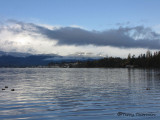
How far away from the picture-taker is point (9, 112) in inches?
782

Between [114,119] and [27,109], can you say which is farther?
[27,109]

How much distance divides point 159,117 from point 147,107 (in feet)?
14.0

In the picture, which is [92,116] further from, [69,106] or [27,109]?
[27,109]

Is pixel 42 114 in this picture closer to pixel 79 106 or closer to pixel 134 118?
pixel 79 106

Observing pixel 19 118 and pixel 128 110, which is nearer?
pixel 19 118

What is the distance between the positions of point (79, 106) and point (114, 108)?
3743 mm

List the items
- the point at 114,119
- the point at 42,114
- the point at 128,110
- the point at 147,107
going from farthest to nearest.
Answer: the point at 147,107 < the point at 128,110 < the point at 42,114 < the point at 114,119

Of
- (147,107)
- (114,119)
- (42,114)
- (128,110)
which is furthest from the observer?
(147,107)

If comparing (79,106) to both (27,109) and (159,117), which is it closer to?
(27,109)

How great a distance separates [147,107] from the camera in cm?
2175

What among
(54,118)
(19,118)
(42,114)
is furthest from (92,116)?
(19,118)

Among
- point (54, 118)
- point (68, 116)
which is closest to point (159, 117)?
point (68, 116)

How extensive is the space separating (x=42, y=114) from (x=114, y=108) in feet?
24.0

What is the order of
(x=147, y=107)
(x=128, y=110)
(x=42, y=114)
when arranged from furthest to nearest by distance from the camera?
1. (x=147, y=107)
2. (x=128, y=110)
3. (x=42, y=114)
